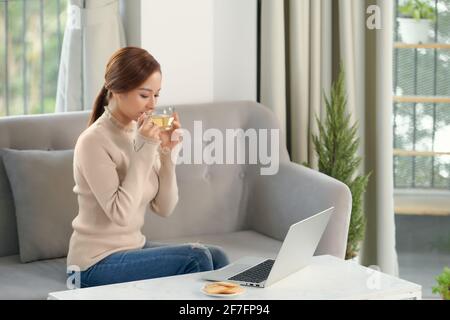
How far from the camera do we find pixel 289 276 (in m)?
2.73

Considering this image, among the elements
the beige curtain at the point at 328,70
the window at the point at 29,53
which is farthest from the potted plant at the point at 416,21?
the window at the point at 29,53

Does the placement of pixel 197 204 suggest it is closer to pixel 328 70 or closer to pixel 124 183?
pixel 124 183

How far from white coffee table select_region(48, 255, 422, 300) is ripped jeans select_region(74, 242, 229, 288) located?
0.78ft

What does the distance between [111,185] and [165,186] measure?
0.86 feet

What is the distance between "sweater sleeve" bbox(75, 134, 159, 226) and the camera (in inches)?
117

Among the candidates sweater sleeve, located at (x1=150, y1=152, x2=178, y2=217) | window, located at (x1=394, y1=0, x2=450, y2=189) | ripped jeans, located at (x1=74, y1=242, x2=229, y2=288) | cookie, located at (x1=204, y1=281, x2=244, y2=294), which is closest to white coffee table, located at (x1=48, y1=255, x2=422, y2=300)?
cookie, located at (x1=204, y1=281, x2=244, y2=294)

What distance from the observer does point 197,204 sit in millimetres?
3799

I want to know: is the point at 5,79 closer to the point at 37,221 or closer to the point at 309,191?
the point at 37,221

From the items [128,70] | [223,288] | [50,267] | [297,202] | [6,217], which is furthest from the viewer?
[297,202]

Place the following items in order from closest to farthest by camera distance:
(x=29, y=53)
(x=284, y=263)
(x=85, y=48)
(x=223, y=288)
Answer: (x=223, y=288)
(x=284, y=263)
(x=85, y=48)
(x=29, y=53)

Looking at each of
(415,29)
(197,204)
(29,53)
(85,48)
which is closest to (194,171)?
(197,204)
